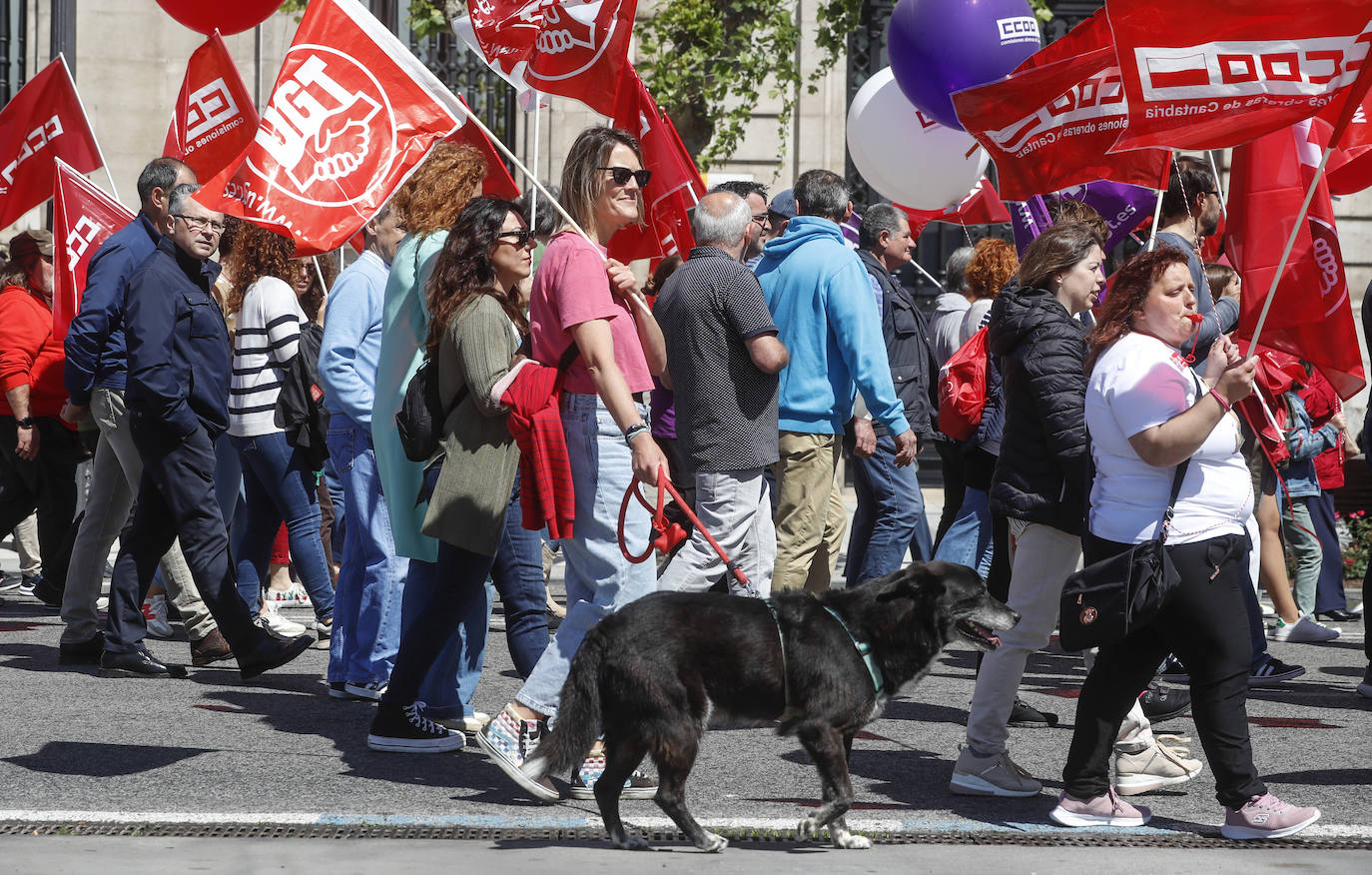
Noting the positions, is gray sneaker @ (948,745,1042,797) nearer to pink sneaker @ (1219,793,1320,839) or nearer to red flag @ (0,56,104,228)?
pink sneaker @ (1219,793,1320,839)

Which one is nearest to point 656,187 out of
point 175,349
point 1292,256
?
point 175,349

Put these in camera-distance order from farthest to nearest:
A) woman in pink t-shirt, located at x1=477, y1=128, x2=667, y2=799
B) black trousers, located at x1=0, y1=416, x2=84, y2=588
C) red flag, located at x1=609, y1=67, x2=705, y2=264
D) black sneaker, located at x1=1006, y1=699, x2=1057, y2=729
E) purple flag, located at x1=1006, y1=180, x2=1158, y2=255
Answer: black trousers, located at x1=0, y1=416, x2=84, y2=588 → purple flag, located at x1=1006, y1=180, x2=1158, y2=255 → red flag, located at x1=609, y1=67, x2=705, y2=264 → black sneaker, located at x1=1006, y1=699, x2=1057, y2=729 → woman in pink t-shirt, located at x1=477, y1=128, x2=667, y2=799

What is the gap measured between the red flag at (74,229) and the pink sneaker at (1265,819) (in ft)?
21.2

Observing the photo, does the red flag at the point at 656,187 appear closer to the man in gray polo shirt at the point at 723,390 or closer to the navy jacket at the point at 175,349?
the man in gray polo shirt at the point at 723,390

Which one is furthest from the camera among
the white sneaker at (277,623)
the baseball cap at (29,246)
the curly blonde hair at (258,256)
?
the baseball cap at (29,246)

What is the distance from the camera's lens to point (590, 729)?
443 cm

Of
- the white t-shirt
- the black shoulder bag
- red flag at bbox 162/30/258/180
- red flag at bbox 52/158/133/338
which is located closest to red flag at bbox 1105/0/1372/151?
the white t-shirt

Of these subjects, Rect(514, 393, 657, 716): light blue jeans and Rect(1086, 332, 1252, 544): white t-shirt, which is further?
Rect(514, 393, 657, 716): light blue jeans

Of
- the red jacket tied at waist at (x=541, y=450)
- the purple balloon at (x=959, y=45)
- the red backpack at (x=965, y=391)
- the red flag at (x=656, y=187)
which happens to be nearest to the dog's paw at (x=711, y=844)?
the red jacket tied at waist at (x=541, y=450)

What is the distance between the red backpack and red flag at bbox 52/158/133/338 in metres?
4.57

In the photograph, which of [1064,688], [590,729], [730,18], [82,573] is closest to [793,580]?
[1064,688]

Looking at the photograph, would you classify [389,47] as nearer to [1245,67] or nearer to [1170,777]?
[1245,67]

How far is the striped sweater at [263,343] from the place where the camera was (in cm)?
765

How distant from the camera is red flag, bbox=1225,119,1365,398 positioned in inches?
245
